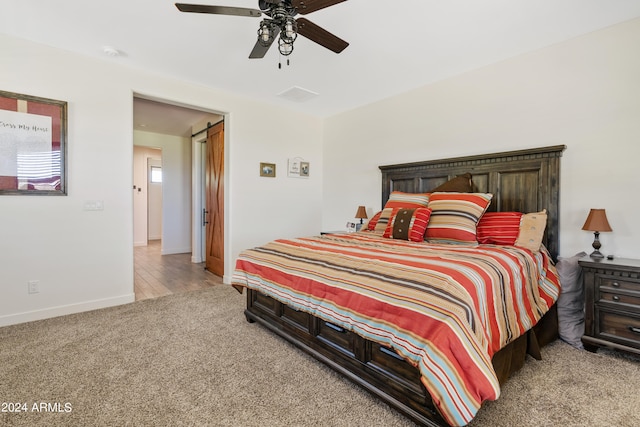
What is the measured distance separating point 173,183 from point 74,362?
5.06 meters

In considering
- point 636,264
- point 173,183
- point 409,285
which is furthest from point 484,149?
point 173,183

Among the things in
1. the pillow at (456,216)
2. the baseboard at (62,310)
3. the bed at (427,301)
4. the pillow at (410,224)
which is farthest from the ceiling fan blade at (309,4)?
the baseboard at (62,310)

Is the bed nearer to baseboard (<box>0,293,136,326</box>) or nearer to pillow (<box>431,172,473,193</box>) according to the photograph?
pillow (<box>431,172,473,193</box>)

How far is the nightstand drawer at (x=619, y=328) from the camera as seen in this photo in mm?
2055

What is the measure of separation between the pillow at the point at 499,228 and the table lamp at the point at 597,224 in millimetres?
472

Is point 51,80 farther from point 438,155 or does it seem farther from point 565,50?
point 565,50

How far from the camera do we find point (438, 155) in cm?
366

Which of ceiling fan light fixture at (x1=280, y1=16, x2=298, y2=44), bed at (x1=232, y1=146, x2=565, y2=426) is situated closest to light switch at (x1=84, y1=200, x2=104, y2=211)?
bed at (x1=232, y1=146, x2=565, y2=426)

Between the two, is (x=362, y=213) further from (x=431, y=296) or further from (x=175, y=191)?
(x=175, y=191)

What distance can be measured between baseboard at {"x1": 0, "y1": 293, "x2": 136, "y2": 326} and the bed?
164 cm

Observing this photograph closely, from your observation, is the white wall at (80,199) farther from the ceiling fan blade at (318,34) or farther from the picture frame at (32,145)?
the ceiling fan blade at (318,34)

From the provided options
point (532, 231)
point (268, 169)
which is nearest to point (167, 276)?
point (268, 169)

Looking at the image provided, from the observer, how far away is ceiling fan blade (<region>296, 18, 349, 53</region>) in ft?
6.32

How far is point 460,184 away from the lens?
3238mm
